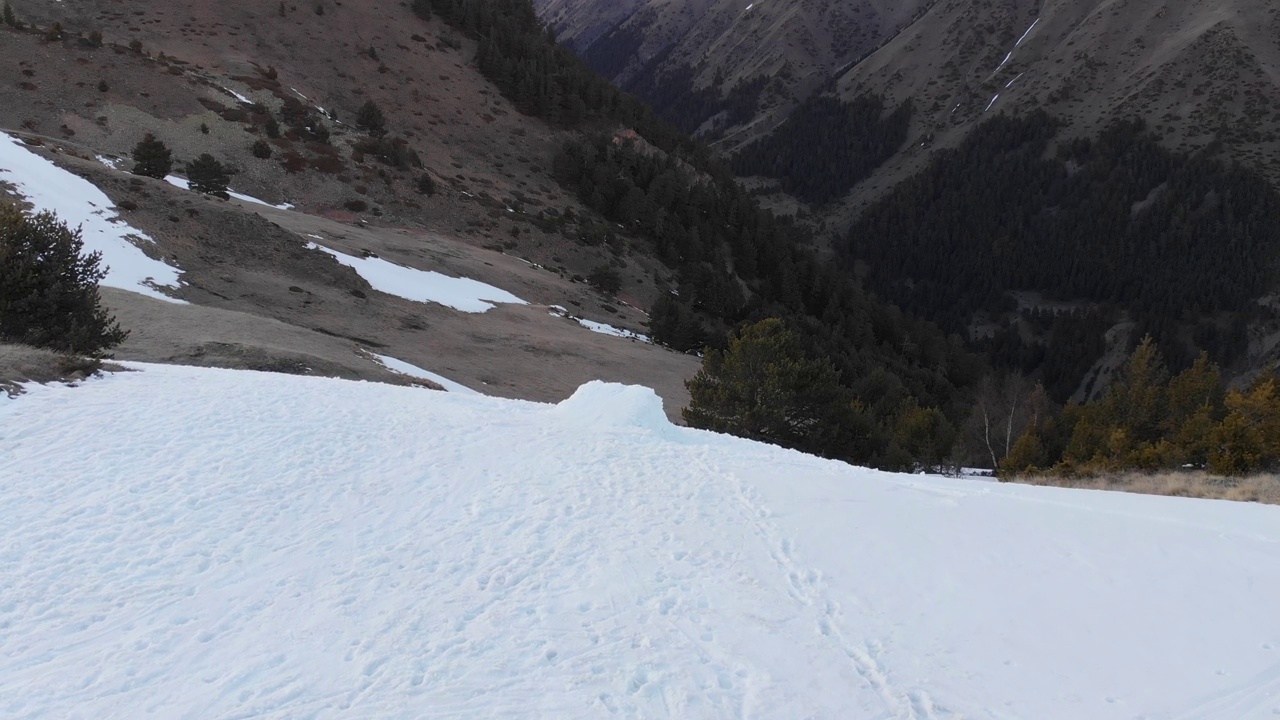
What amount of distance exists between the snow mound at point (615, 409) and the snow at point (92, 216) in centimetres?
1679

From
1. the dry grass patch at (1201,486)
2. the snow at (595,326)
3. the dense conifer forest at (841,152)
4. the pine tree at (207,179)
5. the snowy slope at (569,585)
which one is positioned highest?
the dense conifer forest at (841,152)

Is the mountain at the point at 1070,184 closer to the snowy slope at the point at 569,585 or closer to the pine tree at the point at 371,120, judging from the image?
the pine tree at the point at 371,120

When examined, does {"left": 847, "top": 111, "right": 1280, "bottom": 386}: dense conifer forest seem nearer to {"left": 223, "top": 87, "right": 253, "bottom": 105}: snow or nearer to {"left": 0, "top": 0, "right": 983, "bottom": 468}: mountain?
{"left": 0, "top": 0, "right": 983, "bottom": 468}: mountain

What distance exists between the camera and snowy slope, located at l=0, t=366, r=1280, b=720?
5.22m

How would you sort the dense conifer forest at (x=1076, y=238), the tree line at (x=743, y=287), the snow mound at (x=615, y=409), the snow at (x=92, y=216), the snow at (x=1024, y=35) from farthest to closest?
1. the snow at (x=1024, y=35)
2. the dense conifer forest at (x=1076, y=238)
3. the tree line at (x=743, y=287)
4. the snow at (x=92, y=216)
5. the snow mound at (x=615, y=409)

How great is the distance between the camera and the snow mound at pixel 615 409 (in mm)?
14195

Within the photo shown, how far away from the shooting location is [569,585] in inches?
269

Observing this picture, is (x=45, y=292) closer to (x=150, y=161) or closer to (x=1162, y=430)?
(x=150, y=161)

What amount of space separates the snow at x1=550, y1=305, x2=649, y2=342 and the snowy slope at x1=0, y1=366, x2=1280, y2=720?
27108 millimetres

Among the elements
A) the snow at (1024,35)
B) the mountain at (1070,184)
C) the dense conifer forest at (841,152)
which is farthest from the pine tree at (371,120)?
the snow at (1024,35)

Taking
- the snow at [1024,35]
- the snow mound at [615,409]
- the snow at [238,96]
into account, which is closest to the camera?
the snow mound at [615,409]

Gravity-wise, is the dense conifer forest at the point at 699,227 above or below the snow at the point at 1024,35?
below

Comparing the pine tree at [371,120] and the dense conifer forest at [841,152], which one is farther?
the dense conifer forest at [841,152]

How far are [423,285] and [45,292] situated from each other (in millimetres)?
18934
